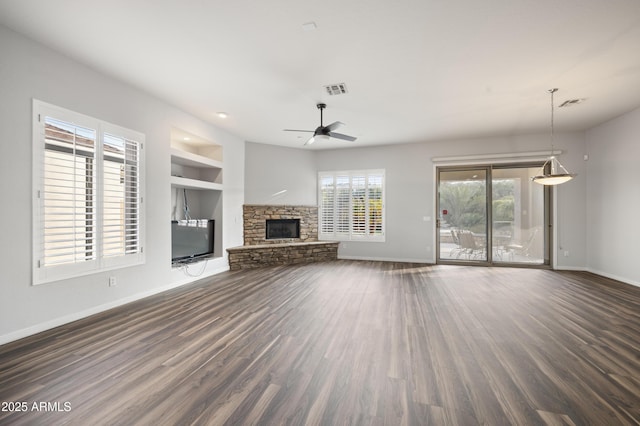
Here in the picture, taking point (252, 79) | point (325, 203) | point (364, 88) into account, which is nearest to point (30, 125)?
point (252, 79)

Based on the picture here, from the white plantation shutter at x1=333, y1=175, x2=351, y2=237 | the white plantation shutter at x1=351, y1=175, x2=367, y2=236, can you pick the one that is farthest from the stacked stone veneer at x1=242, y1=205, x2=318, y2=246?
the white plantation shutter at x1=351, y1=175, x2=367, y2=236

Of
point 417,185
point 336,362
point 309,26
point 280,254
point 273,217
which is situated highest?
point 309,26

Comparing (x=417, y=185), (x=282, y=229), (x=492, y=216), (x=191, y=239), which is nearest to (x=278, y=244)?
(x=282, y=229)

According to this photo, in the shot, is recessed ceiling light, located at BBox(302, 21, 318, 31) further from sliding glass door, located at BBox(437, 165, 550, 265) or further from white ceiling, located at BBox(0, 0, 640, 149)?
sliding glass door, located at BBox(437, 165, 550, 265)

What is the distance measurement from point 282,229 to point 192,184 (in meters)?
2.71

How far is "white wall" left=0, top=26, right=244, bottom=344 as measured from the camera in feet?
8.72

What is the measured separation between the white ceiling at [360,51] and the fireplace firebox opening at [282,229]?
2.96 meters

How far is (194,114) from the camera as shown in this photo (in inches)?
198

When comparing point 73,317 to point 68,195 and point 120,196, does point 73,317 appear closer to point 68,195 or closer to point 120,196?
point 68,195

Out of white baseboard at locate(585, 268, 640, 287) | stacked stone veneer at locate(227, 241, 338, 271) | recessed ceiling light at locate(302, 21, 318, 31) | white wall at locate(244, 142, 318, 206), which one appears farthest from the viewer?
white wall at locate(244, 142, 318, 206)

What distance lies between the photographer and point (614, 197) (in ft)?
17.3

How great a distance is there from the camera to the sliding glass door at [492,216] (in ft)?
20.9

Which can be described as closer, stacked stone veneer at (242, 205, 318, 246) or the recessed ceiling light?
the recessed ceiling light

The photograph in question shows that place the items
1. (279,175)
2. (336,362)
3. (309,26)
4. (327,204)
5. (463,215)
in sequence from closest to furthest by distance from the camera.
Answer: (336,362)
(309,26)
(463,215)
(279,175)
(327,204)
